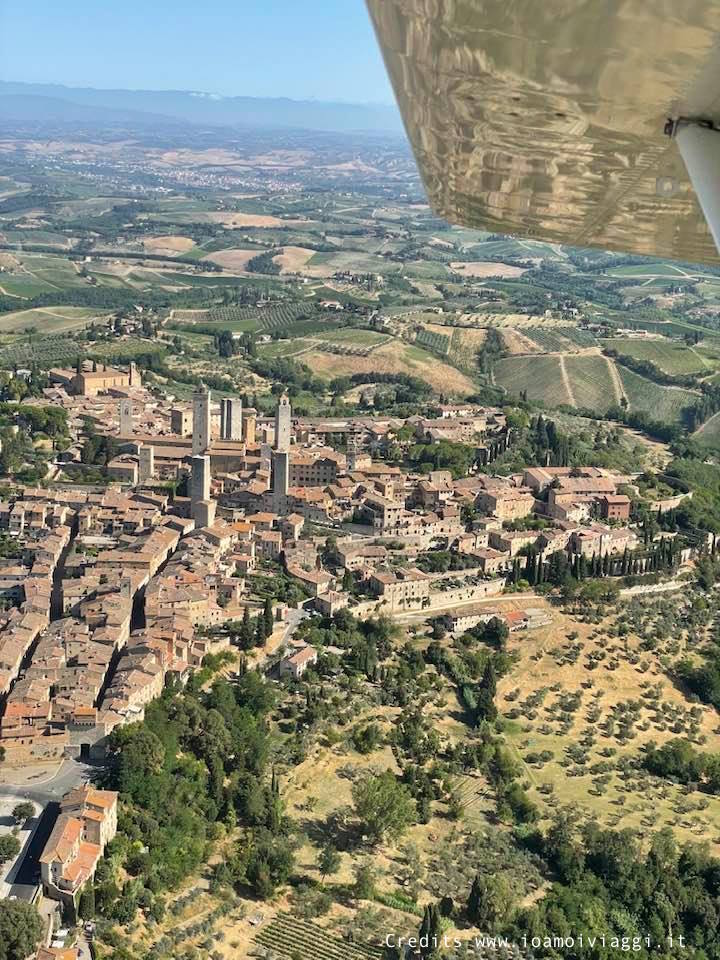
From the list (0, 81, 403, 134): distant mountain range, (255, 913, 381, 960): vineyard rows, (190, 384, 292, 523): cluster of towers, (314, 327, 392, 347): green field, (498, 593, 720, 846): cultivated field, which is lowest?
(498, 593, 720, 846): cultivated field

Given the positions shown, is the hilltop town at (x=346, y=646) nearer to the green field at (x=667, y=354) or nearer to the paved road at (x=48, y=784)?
the paved road at (x=48, y=784)

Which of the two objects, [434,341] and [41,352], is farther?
[434,341]

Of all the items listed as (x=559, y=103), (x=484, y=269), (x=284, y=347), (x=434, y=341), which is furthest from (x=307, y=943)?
(x=484, y=269)

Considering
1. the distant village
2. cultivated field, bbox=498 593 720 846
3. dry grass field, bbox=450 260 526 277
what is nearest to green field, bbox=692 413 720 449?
the distant village

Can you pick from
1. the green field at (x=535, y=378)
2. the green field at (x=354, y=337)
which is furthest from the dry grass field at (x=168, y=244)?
the green field at (x=535, y=378)

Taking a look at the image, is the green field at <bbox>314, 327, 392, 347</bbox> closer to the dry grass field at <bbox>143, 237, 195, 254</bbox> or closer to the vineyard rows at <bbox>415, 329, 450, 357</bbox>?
the vineyard rows at <bbox>415, 329, 450, 357</bbox>

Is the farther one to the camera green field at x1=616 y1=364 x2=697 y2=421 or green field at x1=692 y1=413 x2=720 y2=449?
green field at x1=616 y1=364 x2=697 y2=421

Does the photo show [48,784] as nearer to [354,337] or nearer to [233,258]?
[354,337]
